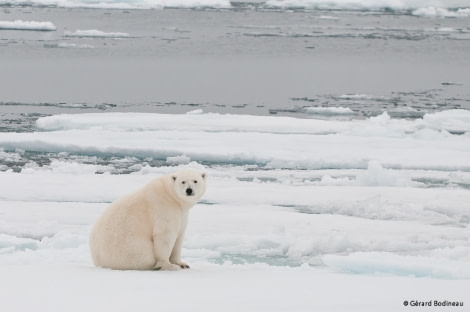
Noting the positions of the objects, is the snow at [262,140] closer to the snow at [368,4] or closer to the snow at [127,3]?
the snow at [127,3]

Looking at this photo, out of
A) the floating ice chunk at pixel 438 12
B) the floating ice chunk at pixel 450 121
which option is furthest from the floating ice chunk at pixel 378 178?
the floating ice chunk at pixel 438 12

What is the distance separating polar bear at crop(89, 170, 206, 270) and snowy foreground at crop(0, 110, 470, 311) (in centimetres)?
15

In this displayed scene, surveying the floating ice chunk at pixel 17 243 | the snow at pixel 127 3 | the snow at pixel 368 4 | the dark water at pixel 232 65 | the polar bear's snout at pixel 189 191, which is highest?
the snow at pixel 368 4

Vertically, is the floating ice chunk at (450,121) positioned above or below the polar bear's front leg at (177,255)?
above

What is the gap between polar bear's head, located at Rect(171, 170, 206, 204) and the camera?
3446mm

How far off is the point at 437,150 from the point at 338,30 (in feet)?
47.4

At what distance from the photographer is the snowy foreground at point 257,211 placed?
9.31 ft

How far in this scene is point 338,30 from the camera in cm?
2228

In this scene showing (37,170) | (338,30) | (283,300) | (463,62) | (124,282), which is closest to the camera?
(283,300)

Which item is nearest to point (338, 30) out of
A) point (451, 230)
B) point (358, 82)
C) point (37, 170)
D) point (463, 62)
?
point (463, 62)

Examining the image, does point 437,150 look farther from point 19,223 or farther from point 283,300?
point 283,300

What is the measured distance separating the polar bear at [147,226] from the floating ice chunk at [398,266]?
0.78 m

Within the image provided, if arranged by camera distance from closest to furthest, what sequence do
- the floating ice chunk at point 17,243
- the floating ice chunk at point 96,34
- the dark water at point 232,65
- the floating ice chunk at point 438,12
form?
1. the floating ice chunk at point 17,243
2. the dark water at point 232,65
3. the floating ice chunk at point 96,34
4. the floating ice chunk at point 438,12

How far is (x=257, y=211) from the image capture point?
19.3 feet
